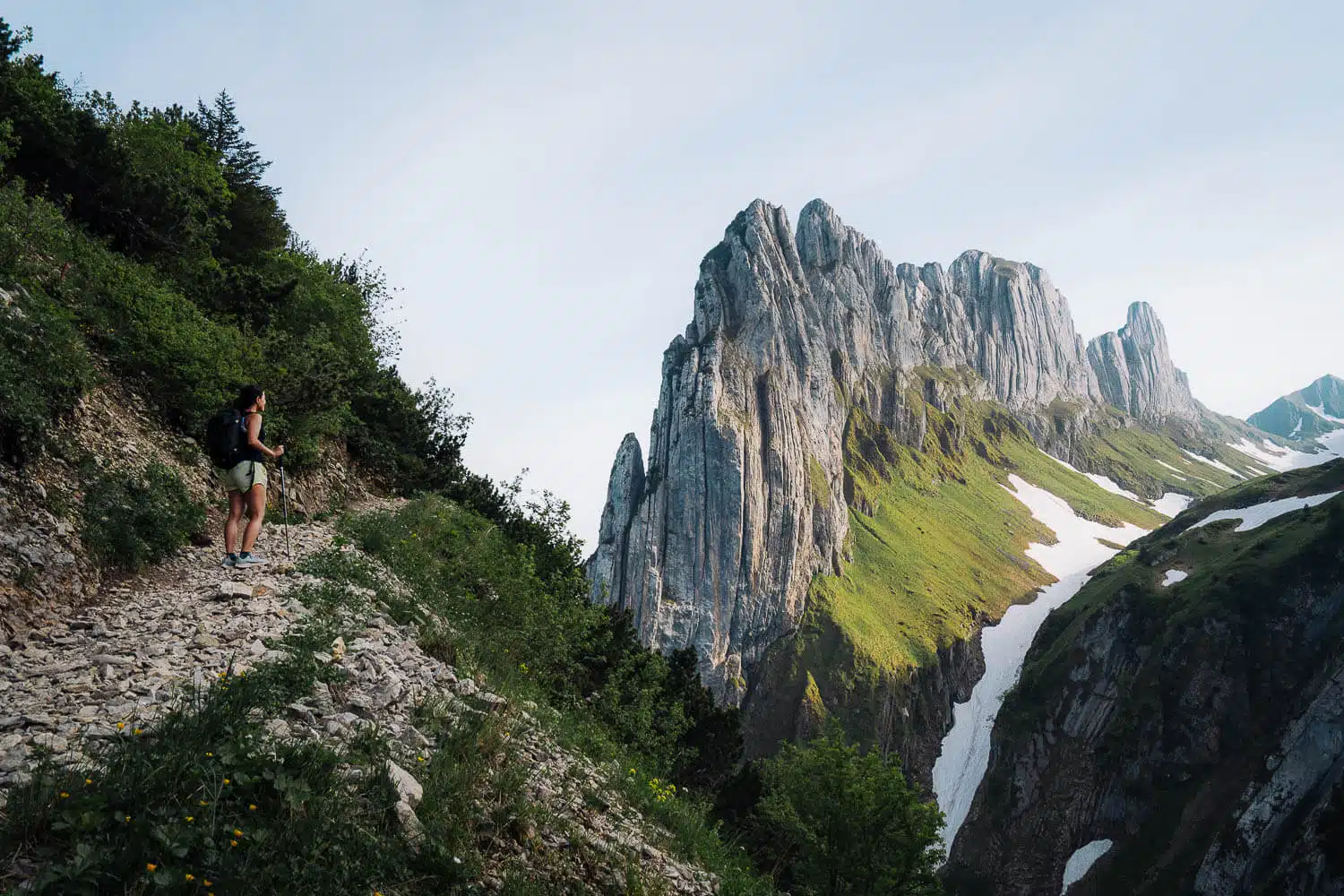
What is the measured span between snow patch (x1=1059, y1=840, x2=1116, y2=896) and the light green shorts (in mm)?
86250

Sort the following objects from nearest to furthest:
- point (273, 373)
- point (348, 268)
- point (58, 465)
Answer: point (58, 465) < point (273, 373) < point (348, 268)

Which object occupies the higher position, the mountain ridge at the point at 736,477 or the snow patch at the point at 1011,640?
the mountain ridge at the point at 736,477

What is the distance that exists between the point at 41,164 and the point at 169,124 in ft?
26.9

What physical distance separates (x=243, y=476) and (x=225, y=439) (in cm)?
69

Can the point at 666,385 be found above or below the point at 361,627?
above

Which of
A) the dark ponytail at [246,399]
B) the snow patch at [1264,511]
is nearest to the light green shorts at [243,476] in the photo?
the dark ponytail at [246,399]

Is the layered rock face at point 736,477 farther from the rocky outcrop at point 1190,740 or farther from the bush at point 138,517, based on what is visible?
the bush at point 138,517

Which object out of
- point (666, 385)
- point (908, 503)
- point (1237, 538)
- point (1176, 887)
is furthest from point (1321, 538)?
point (666, 385)

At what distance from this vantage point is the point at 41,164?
19.5 meters

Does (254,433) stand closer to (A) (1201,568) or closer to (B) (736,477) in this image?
(A) (1201,568)

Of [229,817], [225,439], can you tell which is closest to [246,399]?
[225,439]

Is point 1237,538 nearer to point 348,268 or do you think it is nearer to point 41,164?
point 348,268

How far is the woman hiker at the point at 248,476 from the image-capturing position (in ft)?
38.4

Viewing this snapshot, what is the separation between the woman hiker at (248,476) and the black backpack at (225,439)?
0.08 metres
